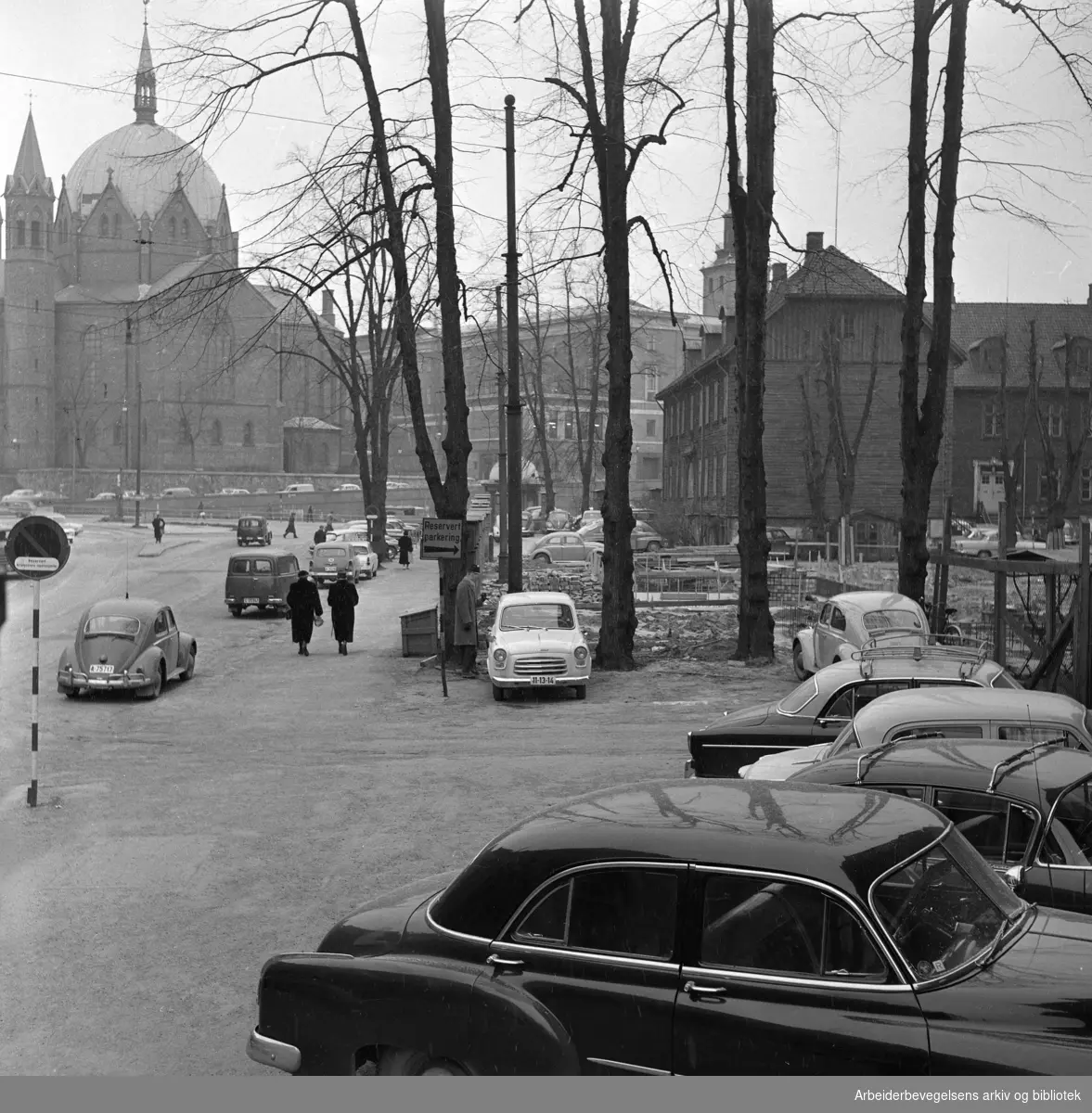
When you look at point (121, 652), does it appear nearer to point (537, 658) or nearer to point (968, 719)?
point (537, 658)

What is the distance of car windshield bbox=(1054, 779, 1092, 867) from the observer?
23.6 ft

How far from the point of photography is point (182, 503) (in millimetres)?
97062

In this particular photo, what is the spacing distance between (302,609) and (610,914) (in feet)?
72.0

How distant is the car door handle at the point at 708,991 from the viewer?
4.67m

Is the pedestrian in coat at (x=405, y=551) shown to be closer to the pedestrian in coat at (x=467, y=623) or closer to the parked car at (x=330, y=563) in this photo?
the parked car at (x=330, y=563)

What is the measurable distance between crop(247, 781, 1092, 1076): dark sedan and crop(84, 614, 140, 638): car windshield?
16.3m

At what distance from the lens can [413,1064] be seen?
5051 mm

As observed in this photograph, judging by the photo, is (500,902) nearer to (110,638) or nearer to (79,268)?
(110,638)

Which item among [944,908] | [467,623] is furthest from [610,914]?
[467,623]

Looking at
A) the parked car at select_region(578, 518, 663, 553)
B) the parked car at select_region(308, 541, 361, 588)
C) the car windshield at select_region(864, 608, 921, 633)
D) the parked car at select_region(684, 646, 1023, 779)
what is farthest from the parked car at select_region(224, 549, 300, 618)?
the parked car at select_region(684, 646, 1023, 779)

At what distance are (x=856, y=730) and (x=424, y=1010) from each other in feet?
18.0

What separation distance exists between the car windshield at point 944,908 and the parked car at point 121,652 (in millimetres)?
16941

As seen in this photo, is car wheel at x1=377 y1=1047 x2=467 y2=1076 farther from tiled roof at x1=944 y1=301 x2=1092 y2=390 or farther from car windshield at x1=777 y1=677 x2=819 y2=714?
tiled roof at x1=944 y1=301 x2=1092 y2=390

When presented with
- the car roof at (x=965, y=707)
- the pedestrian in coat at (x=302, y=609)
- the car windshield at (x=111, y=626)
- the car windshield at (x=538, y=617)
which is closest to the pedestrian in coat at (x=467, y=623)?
the car windshield at (x=538, y=617)
